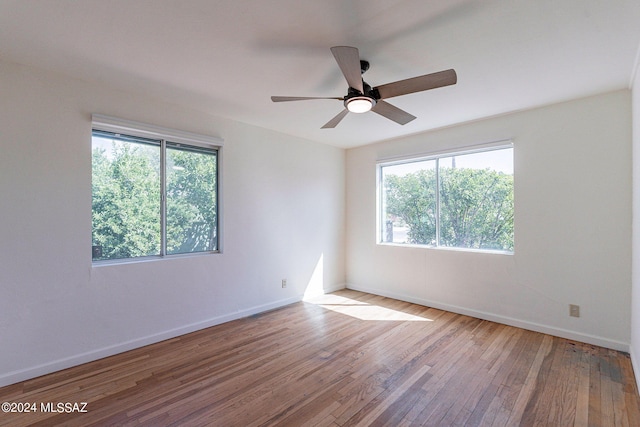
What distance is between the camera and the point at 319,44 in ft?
6.46

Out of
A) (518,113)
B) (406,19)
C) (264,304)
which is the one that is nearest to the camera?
(406,19)

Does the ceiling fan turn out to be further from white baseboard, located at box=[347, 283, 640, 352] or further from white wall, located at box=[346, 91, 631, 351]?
white baseboard, located at box=[347, 283, 640, 352]

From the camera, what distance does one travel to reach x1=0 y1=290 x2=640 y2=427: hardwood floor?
1.86 meters

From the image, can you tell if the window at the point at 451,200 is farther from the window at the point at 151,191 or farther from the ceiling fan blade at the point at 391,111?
the window at the point at 151,191

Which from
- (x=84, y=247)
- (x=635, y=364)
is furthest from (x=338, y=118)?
(x=635, y=364)

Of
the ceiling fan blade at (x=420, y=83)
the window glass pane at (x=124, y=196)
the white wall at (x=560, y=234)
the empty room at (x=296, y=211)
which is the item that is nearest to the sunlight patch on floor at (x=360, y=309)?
the empty room at (x=296, y=211)

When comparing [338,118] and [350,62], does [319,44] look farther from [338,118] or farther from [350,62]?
[338,118]

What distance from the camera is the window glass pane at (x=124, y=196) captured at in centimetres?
267

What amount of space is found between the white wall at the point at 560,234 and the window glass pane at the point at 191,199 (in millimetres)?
2916

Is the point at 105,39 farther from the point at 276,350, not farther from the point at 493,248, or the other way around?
the point at 493,248

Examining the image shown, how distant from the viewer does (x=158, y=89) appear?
2.71 meters

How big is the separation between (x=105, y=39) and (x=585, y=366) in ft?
14.5

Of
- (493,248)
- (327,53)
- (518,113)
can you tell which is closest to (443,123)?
(518,113)

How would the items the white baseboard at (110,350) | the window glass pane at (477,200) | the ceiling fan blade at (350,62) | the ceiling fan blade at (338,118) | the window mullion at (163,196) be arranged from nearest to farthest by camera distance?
the ceiling fan blade at (350,62) < the white baseboard at (110,350) < the ceiling fan blade at (338,118) < the window mullion at (163,196) < the window glass pane at (477,200)
